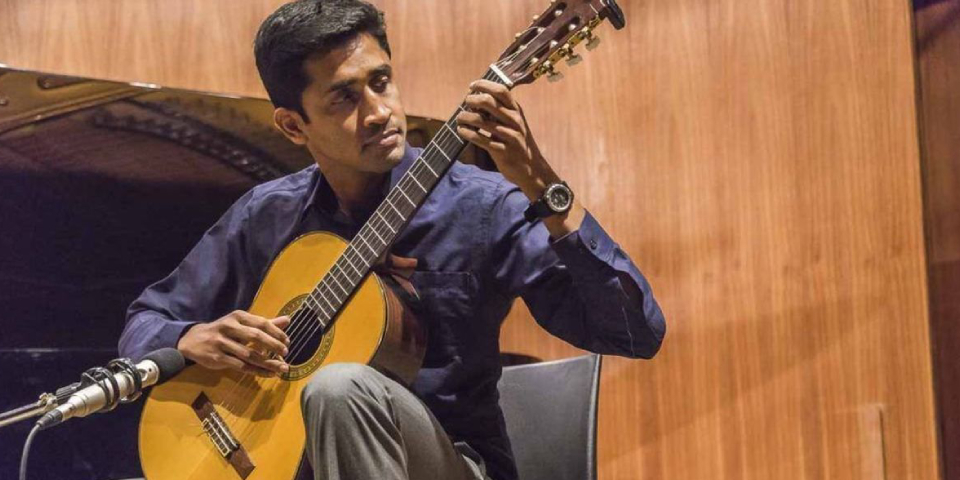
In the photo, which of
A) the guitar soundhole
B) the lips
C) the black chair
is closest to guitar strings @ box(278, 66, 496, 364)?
the guitar soundhole

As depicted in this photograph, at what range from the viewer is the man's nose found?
5.97 feet

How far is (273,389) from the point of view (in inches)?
70.4

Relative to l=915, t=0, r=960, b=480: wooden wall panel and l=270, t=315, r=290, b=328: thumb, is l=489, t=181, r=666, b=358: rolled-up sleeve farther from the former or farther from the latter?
l=915, t=0, r=960, b=480: wooden wall panel

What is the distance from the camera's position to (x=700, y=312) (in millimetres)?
2533

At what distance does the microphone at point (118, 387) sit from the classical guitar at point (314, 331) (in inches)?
8.9

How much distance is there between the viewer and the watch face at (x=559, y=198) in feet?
5.17

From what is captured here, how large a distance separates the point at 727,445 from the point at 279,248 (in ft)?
3.81

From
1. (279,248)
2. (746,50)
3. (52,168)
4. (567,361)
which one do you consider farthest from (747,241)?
(52,168)

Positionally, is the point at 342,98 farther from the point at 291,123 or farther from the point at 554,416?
the point at 554,416

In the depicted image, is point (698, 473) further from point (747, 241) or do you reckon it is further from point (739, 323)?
point (747, 241)

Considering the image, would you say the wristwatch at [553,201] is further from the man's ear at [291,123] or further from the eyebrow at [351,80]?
the man's ear at [291,123]

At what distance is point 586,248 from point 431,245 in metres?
0.35

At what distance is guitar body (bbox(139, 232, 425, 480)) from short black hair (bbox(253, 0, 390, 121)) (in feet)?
0.93

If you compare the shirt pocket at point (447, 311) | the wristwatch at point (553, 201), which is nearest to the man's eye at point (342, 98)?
the shirt pocket at point (447, 311)
